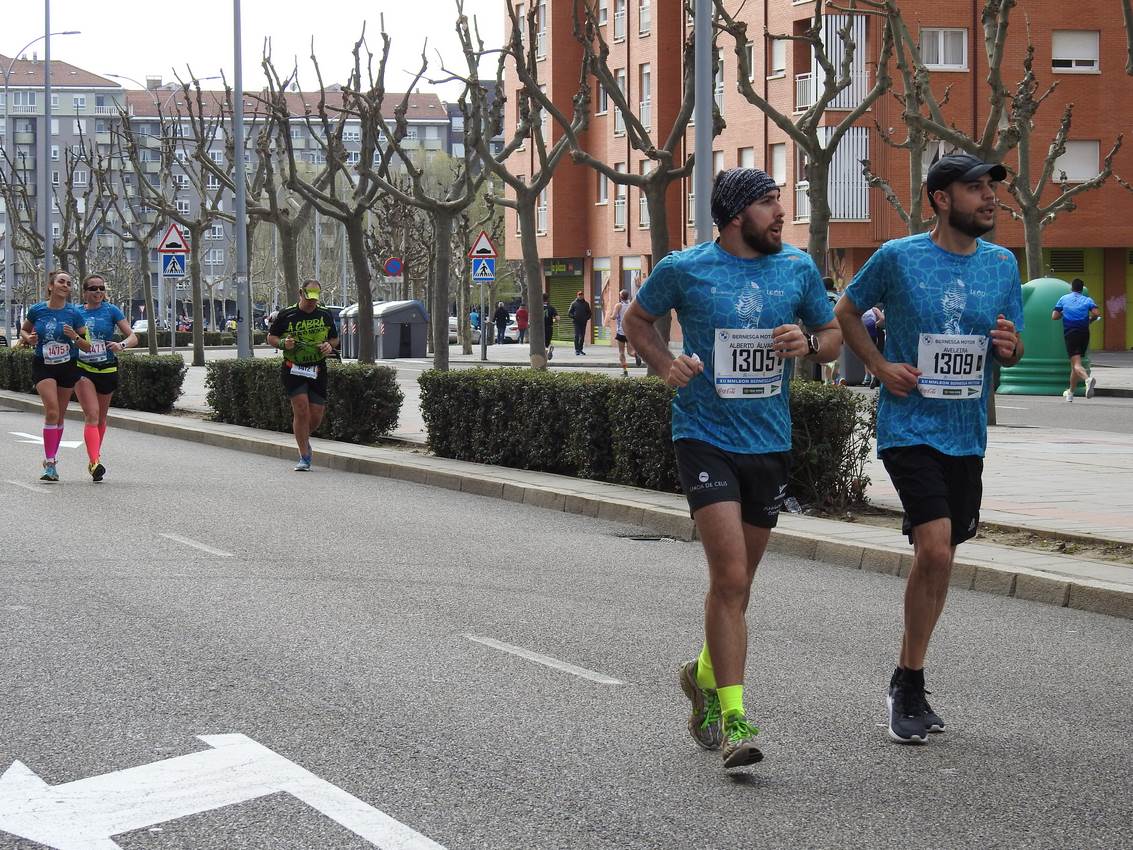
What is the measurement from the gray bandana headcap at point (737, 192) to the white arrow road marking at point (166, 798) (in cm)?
207

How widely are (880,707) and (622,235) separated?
5731 centimetres

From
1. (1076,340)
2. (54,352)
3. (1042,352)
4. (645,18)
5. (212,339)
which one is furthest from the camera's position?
(212,339)

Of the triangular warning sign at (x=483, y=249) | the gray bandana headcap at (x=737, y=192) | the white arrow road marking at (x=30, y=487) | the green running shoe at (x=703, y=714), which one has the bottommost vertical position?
the white arrow road marking at (x=30, y=487)

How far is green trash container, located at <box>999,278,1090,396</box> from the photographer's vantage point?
29.7m

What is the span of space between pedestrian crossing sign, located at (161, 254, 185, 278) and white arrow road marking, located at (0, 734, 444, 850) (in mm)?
30049

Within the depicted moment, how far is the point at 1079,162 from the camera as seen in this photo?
49.7 metres

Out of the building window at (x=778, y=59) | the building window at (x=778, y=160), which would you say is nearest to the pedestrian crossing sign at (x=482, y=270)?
the building window at (x=778, y=160)

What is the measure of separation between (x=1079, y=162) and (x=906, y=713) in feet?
152

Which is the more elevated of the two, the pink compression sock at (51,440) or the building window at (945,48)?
the building window at (945,48)

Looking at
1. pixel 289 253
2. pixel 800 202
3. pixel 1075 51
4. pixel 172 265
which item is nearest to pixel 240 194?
pixel 289 253

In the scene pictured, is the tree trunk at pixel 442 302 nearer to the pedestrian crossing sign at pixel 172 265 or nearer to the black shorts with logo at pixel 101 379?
the black shorts with logo at pixel 101 379

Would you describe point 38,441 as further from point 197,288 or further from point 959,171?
point 197,288

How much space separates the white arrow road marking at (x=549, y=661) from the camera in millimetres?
6867

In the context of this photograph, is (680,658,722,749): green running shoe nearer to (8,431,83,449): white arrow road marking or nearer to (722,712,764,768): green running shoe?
(722,712,764,768): green running shoe
